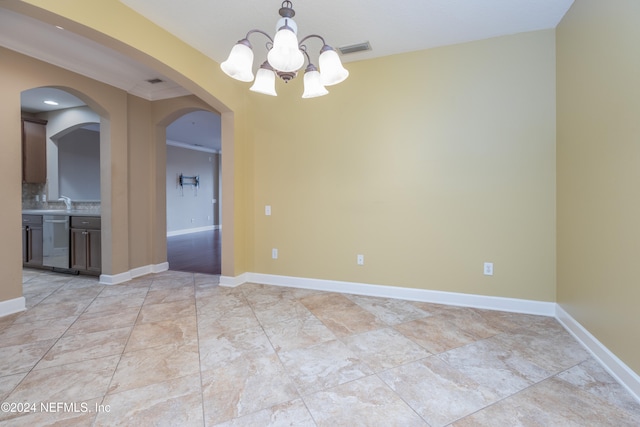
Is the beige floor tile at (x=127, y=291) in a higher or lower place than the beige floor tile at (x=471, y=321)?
higher

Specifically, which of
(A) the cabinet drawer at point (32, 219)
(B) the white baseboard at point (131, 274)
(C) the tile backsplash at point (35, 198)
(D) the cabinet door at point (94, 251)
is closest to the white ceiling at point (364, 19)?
(D) the cabinet door at point (94, 251)

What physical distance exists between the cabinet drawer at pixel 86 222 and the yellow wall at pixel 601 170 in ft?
17.6

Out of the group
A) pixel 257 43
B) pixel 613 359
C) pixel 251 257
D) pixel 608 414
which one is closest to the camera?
pixel 608 414

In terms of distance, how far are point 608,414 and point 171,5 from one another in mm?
3935

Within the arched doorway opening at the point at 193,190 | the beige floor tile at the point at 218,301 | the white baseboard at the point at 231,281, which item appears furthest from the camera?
the arched doorway opening at the point at 193,190

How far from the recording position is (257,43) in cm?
293

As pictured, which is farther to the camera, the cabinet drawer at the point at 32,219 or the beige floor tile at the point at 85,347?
the cabinet drawer at the point at 32,219

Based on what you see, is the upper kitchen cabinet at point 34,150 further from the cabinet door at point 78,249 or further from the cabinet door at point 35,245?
the cabinet door at point 78,249

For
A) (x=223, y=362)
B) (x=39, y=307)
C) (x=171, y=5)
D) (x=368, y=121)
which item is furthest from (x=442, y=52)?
(x=39, y=307)

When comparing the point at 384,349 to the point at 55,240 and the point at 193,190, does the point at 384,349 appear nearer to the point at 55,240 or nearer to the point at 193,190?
the point at 55,240

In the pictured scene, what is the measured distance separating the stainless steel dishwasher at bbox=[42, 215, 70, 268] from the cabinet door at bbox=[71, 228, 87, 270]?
0.11 metres

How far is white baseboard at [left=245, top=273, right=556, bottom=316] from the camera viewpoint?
9.23 feet

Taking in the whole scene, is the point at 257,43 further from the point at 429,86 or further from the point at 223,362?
the point at 223,362

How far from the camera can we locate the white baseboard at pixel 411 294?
2.81 metres
